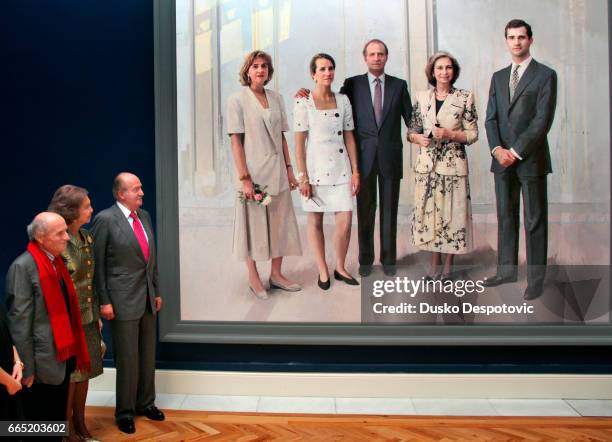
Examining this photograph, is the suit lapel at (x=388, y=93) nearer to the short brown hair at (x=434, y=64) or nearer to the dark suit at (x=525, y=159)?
the short brown hair at (x=434, y=64)

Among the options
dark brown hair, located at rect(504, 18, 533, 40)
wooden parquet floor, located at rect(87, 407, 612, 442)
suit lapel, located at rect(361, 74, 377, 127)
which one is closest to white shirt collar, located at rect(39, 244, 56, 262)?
wooden parquet floor, located at rect(87, 407, 612, 442)

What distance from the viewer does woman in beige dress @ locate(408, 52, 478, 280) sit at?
4.14 meters

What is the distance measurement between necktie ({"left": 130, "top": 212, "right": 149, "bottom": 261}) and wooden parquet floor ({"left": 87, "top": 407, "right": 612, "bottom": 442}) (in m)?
1.01

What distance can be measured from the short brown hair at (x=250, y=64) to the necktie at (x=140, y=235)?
1.14 metres

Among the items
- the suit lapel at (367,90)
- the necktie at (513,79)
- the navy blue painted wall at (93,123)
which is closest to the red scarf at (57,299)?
the navy blue painted wall at (93,123)

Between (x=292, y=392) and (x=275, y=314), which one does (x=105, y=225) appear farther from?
(x=292, y=392)

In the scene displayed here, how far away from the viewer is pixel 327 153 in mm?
4199

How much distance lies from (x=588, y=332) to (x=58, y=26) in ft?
13.2

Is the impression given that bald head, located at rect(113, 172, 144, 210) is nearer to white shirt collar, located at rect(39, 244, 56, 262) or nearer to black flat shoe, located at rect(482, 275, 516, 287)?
white shirt collar, located at rect(39, 244, 56, 262)

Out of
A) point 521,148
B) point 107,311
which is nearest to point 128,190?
point 107,311

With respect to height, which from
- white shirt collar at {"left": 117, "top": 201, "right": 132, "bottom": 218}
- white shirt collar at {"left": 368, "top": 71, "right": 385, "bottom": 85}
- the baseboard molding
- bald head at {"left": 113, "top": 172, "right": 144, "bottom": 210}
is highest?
white shirt collar at {"left": 368, "top": 71, "right": 385, "bottom": 85}

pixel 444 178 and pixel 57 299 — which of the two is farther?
pixel 444 178

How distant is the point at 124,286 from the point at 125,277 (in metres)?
0.05

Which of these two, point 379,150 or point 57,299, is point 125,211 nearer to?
point 57,299
